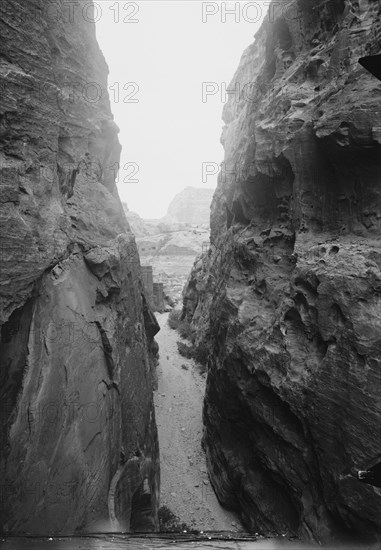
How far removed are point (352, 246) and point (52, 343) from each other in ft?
26.4

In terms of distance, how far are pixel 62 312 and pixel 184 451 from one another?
11130 millimetres

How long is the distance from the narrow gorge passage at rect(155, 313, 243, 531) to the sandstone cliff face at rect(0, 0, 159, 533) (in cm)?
208

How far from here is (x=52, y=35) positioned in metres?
10.3

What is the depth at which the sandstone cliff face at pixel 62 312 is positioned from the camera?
678 centimetres

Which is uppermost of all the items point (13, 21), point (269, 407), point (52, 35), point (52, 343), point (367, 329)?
point (52, 35)

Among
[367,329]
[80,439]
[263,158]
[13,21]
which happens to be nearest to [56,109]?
[13,21]

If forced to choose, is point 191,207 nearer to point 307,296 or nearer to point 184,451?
point 184,451

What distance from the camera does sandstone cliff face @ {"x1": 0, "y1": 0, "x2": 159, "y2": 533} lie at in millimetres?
6777

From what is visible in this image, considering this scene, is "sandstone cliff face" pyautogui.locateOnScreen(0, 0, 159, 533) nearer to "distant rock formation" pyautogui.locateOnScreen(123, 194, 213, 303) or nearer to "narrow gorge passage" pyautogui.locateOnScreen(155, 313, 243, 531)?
"narrow gorge passage" pyautogui.locateOnScreen(155, 313, 243, 531)

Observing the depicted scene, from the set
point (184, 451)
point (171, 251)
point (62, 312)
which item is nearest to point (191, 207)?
point (171, 251)

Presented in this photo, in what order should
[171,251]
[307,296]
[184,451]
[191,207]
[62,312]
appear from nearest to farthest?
[62,312] < [307,296] < [184,451] < [171,251] < [191,207]

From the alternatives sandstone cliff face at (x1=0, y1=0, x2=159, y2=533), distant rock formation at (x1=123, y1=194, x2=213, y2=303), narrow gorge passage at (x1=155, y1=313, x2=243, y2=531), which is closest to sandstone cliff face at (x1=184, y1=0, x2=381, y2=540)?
narrow gorge passage at (x1=155, y1=313, x2=243, y2=531)

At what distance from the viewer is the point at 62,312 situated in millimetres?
8156

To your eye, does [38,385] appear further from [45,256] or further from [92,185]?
[92,185]
